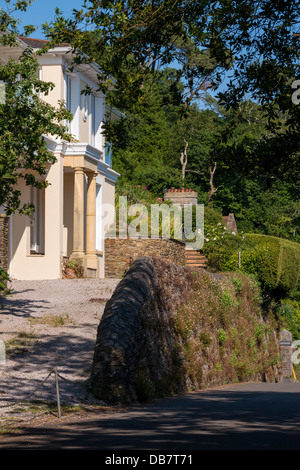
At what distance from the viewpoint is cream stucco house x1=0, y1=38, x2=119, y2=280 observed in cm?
2673

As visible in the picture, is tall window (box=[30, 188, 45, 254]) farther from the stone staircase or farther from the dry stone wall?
the dry stone wall

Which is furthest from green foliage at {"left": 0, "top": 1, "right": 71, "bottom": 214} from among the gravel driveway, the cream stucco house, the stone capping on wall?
the stone capping on wall

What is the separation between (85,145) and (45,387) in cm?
1734

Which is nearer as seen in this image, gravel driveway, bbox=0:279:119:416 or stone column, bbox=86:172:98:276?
gravel driveway, bbox=0:279:119:416

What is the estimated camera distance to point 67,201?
30.4 meters

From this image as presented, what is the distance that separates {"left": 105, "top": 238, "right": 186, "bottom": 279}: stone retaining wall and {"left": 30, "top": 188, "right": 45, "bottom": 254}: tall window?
265cm

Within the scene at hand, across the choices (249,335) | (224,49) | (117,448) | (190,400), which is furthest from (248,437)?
(249,335)

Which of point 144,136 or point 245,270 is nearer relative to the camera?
point 245,270

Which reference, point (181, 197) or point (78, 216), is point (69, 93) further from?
point (181, 197)

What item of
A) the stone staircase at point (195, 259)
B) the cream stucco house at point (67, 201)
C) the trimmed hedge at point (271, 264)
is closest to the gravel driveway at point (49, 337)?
the cream stucco house at point (67, 201)

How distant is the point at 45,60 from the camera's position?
27.3 m

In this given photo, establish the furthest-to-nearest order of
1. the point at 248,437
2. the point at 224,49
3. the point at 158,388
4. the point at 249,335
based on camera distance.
A: the point at 249,335 < the point at 158,388 < the point at 224,49 < the point at 248,437

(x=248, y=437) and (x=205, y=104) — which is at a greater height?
(x=205, y=104)

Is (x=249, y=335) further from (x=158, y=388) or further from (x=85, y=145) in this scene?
(x=158, y=388)
